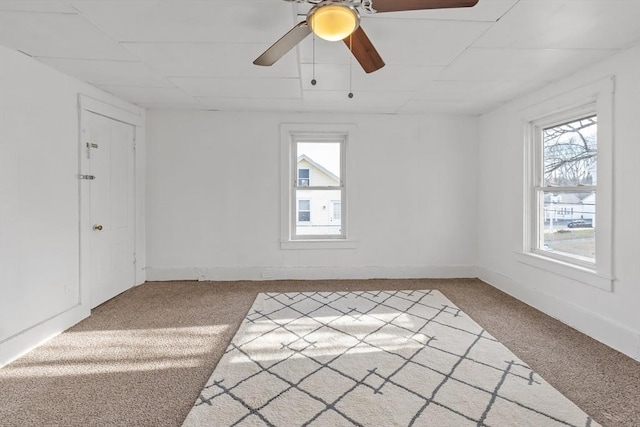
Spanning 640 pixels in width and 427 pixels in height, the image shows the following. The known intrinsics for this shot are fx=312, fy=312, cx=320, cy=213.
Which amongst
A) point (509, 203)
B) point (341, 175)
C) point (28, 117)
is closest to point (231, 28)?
point (28, 117)

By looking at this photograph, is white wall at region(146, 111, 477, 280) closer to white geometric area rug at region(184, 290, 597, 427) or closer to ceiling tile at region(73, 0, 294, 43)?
white geometric area rug at region(184, 290, 597, 427)

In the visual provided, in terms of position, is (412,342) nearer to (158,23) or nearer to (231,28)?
(231,28)

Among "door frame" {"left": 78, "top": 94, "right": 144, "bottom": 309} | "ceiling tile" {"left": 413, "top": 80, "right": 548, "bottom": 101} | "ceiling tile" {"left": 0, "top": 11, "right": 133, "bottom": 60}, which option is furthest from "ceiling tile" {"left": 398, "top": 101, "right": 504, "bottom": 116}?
"door frame" {"left": 78, "top": 94, "right": 144, "bottom": 309}

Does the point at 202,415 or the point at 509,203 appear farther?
the point at 509,203

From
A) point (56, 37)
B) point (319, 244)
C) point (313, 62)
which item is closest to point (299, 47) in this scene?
point (313, 62)

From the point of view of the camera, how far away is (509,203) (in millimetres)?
3777

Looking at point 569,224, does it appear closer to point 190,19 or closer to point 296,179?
point 296,179

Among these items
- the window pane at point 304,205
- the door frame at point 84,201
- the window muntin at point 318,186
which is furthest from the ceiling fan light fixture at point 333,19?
the window pane at point 304,205

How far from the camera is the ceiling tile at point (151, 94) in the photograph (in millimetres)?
3285

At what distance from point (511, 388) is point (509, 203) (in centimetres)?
251

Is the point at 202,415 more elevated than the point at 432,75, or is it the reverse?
the point at 432,75

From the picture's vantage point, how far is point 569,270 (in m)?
2.91

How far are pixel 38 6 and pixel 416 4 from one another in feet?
7.04

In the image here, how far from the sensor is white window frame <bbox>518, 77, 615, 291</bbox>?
252 cm
